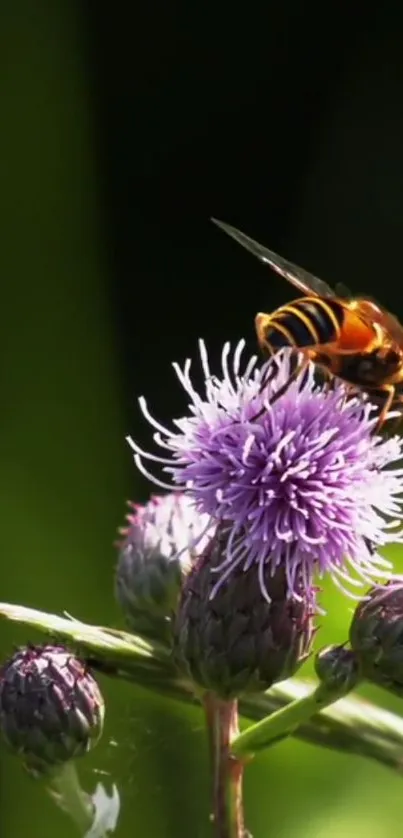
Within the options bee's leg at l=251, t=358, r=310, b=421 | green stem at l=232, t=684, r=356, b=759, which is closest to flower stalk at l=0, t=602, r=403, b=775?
green stem at l=232, t=684, r=356, b=759

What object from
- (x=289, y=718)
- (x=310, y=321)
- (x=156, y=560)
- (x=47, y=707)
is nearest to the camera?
(x=289, y=718)

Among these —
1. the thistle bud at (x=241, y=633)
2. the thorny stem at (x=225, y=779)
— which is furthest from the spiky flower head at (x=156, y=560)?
the thorny stem at (x=225, y=779)

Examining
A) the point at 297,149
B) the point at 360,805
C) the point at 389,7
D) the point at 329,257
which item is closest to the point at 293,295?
the point at 329,257

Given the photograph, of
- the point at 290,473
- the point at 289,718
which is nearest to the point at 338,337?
the point at 290,473

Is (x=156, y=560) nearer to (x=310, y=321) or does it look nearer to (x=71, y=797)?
(x=71, y=797)

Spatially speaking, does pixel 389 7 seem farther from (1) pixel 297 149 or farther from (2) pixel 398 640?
(2) pixel 398 640

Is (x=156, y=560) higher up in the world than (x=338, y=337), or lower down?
lower down
